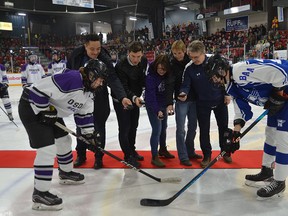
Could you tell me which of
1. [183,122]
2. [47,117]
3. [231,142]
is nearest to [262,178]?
[231,142]

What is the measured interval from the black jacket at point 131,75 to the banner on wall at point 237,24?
14966 mm

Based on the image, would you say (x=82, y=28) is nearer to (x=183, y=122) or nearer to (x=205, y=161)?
(x=183, y=122)

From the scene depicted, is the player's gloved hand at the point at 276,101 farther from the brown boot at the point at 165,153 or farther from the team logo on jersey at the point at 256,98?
the brown boot at the point at 165,153

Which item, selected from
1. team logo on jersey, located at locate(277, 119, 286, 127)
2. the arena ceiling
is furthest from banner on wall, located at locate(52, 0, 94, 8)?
team logo on jersey, located at locate(277, 119, 286, 127)

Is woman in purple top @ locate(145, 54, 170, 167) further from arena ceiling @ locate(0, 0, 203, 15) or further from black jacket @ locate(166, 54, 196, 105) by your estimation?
arena ceiling @ locate(0, 0, 203, 15)

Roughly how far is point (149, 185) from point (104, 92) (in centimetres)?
94

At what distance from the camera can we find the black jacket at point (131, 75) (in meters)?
2.66

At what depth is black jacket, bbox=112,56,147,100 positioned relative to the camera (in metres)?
2.66

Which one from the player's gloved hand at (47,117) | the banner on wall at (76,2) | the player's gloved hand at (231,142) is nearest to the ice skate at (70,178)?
the player's gloved hand at (47,117)

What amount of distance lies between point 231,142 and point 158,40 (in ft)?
47.9

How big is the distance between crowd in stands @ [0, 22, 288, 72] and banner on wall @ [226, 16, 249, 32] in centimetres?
46

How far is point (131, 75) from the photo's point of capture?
268cm

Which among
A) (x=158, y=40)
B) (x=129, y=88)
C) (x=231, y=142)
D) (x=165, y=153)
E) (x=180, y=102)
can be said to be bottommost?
(x=165, y=153)

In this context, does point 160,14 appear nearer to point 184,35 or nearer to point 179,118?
point 184,35
